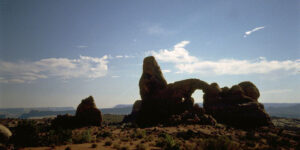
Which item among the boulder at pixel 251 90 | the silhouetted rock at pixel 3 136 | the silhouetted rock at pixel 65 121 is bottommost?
the silhouetted rock at pixel 65 121

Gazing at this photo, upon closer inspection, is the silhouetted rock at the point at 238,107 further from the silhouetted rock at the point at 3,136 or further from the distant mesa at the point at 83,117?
the silhouetted rock at the point at 3,136

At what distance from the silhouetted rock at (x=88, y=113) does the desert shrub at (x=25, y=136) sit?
17.0 metres

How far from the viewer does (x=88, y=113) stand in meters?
31.2

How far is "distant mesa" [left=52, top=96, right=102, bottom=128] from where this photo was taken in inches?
1136

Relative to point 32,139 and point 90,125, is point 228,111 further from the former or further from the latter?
point 32,139

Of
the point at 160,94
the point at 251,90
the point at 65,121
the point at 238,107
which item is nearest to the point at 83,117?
the point at 65,121

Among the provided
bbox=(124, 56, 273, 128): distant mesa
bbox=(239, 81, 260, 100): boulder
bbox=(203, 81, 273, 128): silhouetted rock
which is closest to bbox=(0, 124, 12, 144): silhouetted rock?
bbox=(124, 56, 273, 128): distant mesa

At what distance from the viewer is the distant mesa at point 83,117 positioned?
94.7 feet

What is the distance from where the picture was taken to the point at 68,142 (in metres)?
14.6

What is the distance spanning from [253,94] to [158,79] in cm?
2267

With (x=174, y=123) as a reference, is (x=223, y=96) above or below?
above

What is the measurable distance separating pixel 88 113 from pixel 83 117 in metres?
1.17

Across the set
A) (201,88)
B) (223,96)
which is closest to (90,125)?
(201,88)

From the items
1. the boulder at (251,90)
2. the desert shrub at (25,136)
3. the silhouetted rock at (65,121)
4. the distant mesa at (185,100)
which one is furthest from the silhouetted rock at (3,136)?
the boulder at (251,90)
